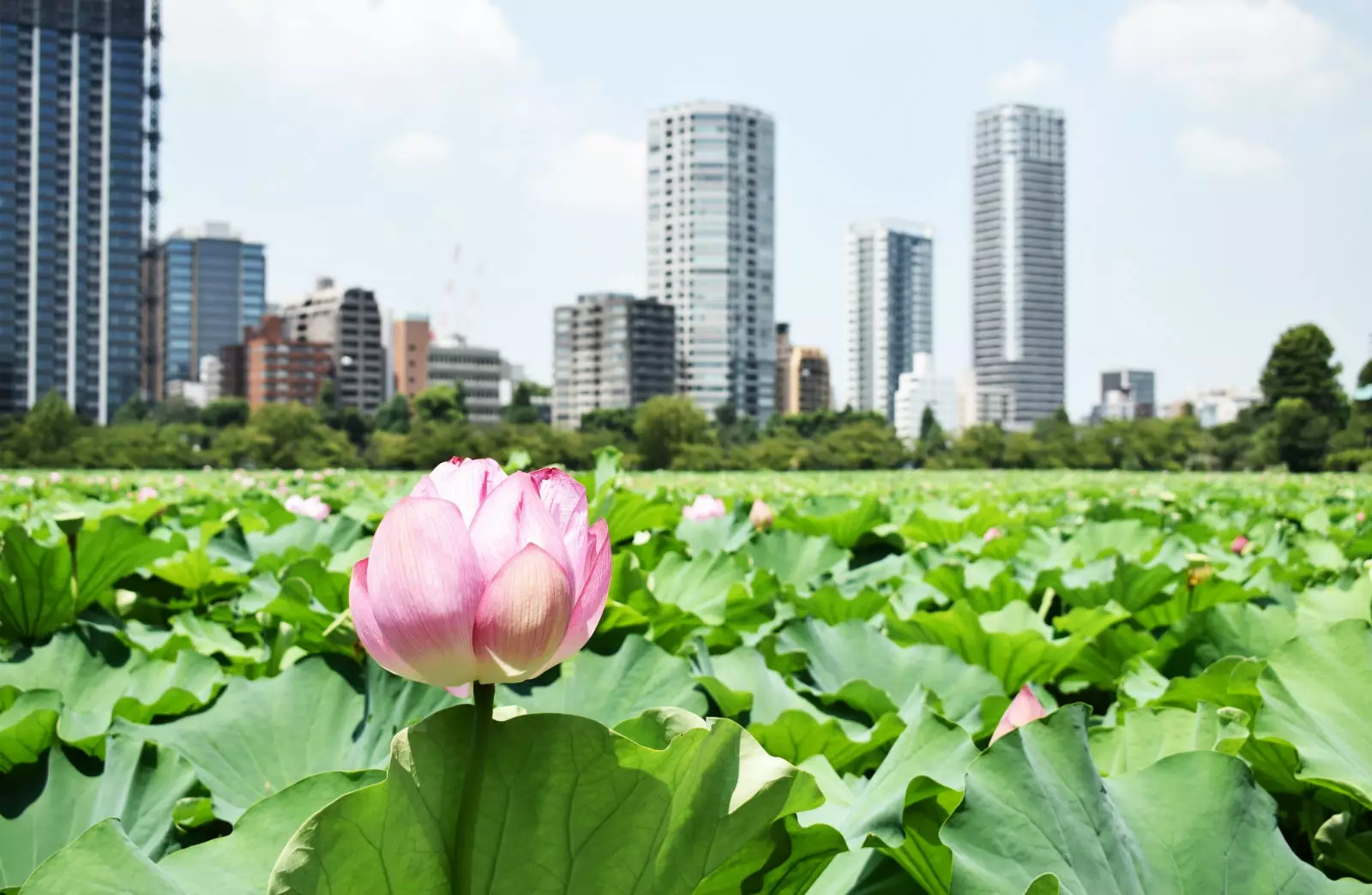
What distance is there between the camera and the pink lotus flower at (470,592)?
17.4 inches

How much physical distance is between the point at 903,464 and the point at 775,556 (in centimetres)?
4688

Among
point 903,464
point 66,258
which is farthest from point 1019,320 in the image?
point 66,258

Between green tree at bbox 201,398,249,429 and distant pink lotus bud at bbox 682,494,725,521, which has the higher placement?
green tree at bbox 201,398,249,429

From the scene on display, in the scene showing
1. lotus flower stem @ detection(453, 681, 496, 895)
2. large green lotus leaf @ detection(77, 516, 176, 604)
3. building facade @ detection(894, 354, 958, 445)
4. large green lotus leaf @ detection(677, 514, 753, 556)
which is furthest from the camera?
building facade @ detection(894, 354, 958, 445)

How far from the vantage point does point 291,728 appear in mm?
902

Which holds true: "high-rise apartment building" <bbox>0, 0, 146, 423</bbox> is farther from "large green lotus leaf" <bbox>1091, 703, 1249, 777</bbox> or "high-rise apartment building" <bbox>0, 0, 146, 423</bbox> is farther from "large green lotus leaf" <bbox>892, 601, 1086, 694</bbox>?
"large green lotus leaf" <bbox>1091, 703, 1249, 777</bbox>

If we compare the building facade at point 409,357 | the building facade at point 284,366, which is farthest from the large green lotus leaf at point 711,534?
the building facade at point 409,357

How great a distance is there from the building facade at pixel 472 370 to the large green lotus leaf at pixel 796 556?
84.1m

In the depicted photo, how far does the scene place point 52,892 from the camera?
474 millimetres

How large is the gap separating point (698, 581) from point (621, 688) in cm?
61

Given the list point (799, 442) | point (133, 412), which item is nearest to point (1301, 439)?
point (799, 442)

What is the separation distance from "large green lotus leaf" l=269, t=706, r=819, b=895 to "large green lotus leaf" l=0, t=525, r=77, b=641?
103 centimetres

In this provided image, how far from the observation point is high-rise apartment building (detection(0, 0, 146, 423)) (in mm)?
62625

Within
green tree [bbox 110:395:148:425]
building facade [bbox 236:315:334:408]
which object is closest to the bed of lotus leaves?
green tree [bbox 110:395:148:425]
